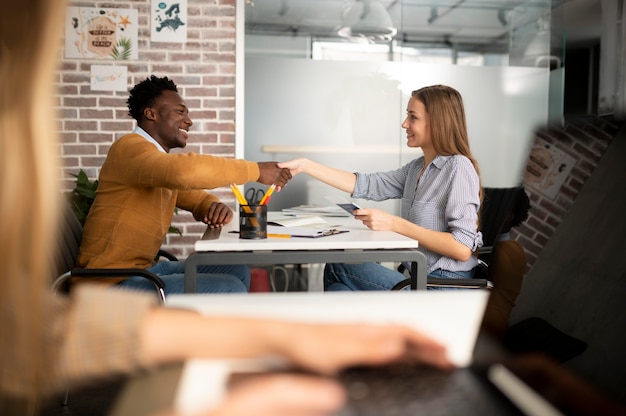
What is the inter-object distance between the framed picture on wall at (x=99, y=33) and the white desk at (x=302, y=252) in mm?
2916

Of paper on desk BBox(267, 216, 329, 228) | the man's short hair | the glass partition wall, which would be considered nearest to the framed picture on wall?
the glass partition wall

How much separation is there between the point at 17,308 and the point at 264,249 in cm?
147

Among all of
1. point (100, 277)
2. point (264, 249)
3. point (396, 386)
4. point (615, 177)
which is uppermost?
point (615, 177)

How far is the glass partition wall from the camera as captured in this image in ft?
16.1

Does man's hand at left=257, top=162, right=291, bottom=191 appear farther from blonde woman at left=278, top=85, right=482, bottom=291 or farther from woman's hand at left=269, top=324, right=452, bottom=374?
woman's hand at left=269, top=324, right=452, bottom=374

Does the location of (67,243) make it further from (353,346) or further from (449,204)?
(353,346)

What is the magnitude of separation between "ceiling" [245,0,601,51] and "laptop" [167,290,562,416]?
4293mm

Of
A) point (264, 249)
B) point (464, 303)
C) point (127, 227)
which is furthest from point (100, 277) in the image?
point (464, 303)

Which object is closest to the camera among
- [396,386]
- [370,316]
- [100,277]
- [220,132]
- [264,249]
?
[396,386]

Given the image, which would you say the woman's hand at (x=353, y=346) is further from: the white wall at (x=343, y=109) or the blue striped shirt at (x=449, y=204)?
the white wall at (x=343, y=109)

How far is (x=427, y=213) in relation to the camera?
2.62 metres

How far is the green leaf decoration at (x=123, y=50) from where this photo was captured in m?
4.65

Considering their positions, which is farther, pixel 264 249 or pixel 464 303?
pixel 264 249

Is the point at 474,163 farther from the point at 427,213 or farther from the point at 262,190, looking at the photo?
the point at 262,190
